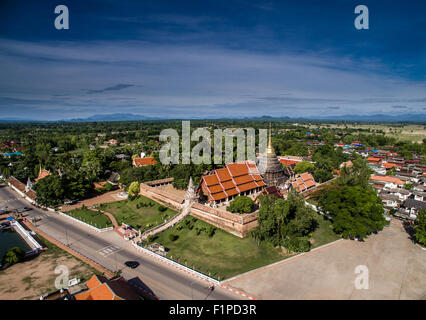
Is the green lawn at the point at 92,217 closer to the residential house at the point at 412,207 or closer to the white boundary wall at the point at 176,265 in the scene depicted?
the white boundary wall at the point at 176,265

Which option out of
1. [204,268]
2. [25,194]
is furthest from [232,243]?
[25,194]

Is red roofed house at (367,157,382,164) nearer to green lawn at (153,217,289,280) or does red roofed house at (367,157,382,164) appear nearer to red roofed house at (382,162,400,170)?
red roofed house at (382,162,400,170)

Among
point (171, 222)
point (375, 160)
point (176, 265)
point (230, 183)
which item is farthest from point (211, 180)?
point (375, 160)

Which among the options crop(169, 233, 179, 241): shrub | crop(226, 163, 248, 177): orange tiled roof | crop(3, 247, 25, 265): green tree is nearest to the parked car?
crop(169, 233, 179, 241): shrub

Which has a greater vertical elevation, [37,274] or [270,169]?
[270,169]

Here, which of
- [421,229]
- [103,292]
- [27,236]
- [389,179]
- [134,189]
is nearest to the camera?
[103,292]

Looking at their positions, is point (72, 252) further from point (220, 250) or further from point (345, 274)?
point (345, 274)
